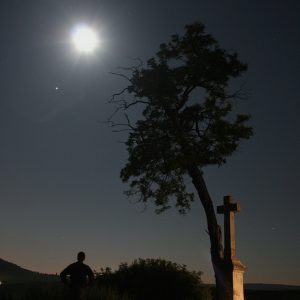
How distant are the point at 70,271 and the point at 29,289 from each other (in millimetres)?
3386

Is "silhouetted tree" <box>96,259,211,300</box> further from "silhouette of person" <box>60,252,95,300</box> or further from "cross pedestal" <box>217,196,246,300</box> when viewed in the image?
"silhouette of person" <box>60,252,95,300</box>

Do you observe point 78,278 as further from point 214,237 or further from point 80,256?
point 214,237

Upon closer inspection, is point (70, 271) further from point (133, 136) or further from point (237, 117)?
point (237, 117)

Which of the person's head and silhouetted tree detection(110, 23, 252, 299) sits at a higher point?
silhouetted tree detection(110, 23, 252, 299)

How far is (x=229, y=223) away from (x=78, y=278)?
9197mm

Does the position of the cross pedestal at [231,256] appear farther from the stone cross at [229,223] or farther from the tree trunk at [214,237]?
the tree trunk at [214,237]

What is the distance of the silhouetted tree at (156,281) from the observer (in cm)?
1775

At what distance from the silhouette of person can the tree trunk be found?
8.16m

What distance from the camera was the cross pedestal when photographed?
714 inches

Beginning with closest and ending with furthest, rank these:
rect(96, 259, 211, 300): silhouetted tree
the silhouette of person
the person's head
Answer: the silhouette of person
the person's head
rect(96, 259, 211, 300): silhouetted tree

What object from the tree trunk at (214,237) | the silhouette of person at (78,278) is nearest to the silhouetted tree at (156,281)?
the tree trunk at (214,237)

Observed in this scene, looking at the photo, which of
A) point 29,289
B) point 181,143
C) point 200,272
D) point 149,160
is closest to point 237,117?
point 181,143

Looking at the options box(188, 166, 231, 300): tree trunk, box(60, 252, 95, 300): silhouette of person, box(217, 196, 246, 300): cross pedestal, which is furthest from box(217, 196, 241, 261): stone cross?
box(60, 252, 95, 300): silhouette of person

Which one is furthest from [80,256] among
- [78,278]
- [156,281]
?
[156,281]
